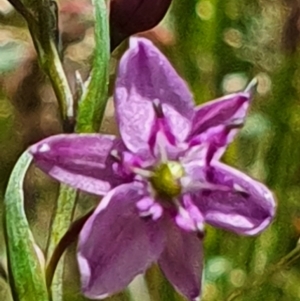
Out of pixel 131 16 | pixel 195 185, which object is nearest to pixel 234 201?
pixel 195 185

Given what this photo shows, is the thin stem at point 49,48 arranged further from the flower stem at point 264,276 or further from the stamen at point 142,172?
the flower stem at point 264,276

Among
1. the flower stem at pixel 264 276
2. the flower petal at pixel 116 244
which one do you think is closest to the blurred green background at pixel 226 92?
the flower stem at pixel 264 276

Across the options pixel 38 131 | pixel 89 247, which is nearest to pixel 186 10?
pixel 38 131

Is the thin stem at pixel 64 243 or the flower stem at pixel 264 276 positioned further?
the flower stem at pixel 264 276

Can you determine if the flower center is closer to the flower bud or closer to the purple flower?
the purple flower

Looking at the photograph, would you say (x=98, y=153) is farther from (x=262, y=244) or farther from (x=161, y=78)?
(x=262, y=244)
